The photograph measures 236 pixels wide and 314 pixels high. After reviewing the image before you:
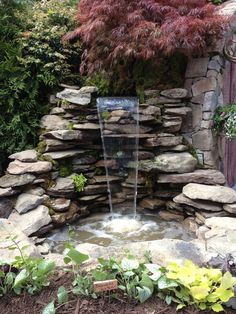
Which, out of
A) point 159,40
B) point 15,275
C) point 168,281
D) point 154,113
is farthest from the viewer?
point 154,113

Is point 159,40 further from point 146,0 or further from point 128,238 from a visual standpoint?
point 128,238

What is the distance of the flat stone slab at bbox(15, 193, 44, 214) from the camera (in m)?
3.56

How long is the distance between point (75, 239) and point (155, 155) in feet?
4.62

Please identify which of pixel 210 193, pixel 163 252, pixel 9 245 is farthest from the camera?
pixel 210 193

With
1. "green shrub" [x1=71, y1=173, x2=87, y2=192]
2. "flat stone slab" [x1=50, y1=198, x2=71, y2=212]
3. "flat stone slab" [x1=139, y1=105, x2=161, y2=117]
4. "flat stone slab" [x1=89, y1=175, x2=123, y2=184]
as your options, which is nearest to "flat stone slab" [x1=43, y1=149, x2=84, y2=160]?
"green shrub" [x1=71, y1=173, x2=87, y2=192]

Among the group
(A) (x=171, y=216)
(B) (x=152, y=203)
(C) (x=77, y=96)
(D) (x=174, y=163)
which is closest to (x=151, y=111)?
(D) (x=174, y=163)

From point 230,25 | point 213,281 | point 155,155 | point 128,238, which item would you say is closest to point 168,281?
point 213,281

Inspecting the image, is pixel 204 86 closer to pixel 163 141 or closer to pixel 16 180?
pixel 163 141

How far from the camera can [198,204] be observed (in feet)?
11.8

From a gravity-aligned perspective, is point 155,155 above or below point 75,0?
below

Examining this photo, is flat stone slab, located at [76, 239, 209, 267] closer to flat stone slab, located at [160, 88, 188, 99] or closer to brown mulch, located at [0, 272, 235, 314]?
brown mulch, located at [0, 272, 235, 314]

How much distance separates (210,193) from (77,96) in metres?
1.89

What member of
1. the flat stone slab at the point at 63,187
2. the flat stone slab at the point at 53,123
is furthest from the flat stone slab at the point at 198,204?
the flat stone slab at the point at 53,123

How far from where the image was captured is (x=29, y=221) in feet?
11.3
